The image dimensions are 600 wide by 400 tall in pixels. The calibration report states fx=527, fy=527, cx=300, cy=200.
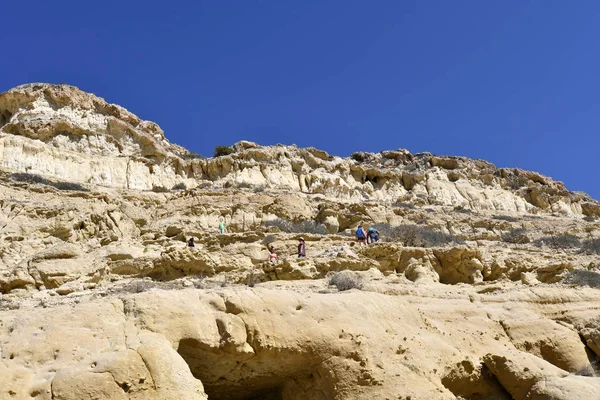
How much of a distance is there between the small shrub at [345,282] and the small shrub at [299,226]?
1161 cm

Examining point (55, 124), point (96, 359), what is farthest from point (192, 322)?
point (55, 124)

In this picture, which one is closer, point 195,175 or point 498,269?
point 498,269

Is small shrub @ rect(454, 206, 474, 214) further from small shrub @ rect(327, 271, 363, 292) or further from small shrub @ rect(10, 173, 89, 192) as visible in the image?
small shrub @ rect(327, 271, 363, 292)

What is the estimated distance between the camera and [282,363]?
732 cm

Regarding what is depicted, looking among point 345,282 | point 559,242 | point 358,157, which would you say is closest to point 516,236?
point 559,242

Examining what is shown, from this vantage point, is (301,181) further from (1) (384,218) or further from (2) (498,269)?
(2) (498,269)

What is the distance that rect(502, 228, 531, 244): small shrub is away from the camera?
23.9m

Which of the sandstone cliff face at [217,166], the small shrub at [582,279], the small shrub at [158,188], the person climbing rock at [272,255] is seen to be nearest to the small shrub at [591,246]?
the small shrub at [582,279]

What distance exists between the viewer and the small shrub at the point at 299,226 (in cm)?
2272

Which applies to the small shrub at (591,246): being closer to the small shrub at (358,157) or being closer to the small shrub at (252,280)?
the small shrub at (252,280)

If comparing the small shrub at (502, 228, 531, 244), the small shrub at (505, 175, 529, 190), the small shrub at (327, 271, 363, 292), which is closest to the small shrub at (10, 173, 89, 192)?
the small shrub at (327, 271, 363, 292)

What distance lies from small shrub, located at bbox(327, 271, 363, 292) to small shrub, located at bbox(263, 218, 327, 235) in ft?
38.1

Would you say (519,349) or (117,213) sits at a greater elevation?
(117,213)

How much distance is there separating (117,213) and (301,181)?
2262 cm
